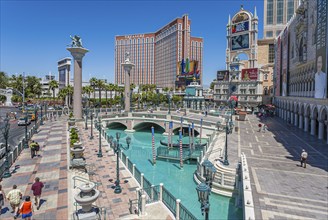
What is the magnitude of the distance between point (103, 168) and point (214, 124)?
25248mm

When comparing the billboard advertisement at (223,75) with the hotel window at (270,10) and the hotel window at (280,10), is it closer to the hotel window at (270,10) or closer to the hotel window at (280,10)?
the hotel window at (270,10)

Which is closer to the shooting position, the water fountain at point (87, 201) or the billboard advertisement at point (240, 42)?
the water fountain at point (87, 201)

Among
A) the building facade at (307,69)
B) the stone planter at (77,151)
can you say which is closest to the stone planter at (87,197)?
the stone planter at (77,151)

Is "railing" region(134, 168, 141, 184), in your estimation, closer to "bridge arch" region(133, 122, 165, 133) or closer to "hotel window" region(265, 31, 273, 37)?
"bridge arch" region(133, 122, 165, 133)

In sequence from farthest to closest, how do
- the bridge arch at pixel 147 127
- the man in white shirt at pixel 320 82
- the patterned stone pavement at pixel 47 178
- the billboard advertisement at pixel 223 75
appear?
1. the billboard advertisement at pixel 223 75
2. the bridge arch at pixel 147 127
3. the man in white shirt at pixel 320 82
4. the patterned stone pavement at pixel 47 178

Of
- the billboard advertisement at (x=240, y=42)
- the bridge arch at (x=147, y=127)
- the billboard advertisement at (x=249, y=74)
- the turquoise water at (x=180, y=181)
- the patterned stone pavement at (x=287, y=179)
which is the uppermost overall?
the billboard advertisement at (x=240, y=42)

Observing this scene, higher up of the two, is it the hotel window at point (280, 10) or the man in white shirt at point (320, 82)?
the hotel window at point (280, 10)

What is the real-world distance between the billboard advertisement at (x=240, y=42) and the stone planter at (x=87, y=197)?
3313 inches

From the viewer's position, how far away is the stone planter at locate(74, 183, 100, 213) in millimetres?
10514

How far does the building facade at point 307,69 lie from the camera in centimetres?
2889

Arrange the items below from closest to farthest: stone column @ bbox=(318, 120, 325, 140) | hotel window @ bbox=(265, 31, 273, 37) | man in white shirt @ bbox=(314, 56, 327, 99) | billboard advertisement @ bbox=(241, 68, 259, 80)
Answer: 1. man in white shirt @ bbox=(314, 56, 327, 99)
2. stone column @ bbox=(318, 120, 325, 140)
3. billboard advertisement @ bbox=(241, 68, 259, 80)
4. hotel window @ bbox=(265, 31, 273, 37)

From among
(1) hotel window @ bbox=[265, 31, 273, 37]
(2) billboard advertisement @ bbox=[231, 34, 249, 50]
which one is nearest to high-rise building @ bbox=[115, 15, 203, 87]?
(2) billboard advertisement @ bbox=[231, 34, 249, 50]

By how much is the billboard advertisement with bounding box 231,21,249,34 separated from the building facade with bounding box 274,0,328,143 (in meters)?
33.0

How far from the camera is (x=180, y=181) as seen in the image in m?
23.8
